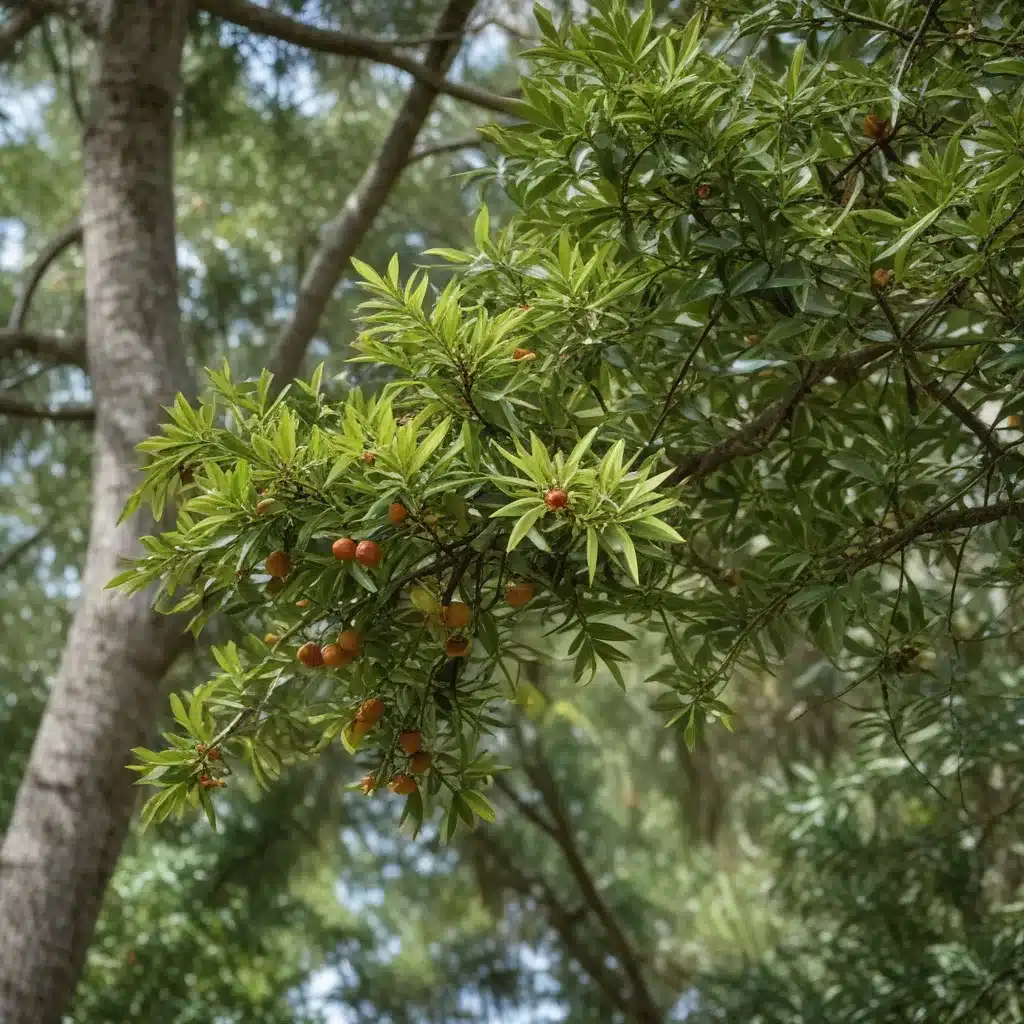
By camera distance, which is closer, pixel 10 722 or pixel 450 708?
pixel 450 708

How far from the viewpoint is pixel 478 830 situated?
5.25 m

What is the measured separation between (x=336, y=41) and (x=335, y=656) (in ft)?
6.52

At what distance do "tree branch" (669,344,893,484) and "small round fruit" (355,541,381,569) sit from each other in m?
0.45

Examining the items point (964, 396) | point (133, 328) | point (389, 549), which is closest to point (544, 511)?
point (389, 549)

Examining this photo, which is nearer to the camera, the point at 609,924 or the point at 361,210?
the point at 361,210

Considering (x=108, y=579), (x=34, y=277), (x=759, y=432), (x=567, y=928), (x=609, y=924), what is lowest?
(x=759, y=432)

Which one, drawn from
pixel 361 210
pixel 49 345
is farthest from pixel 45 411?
pixel 361 210

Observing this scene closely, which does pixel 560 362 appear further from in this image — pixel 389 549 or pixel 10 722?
pixel 10 722

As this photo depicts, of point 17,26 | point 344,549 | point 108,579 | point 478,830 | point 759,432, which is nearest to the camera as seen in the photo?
point 344,549

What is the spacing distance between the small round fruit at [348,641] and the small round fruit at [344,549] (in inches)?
4.5

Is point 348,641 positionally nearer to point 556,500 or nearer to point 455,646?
point 455,646

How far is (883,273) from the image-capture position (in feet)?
4.52

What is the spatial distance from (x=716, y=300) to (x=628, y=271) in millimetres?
129

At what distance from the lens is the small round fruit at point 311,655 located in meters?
1.32
